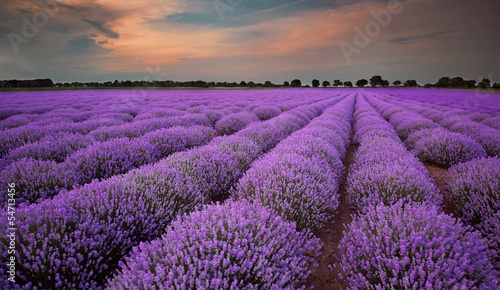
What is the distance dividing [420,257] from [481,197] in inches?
75.0

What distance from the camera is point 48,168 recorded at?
305 centimetres

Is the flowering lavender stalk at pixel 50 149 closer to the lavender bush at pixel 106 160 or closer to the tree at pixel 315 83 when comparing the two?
the lavender bush at pixel 106 160

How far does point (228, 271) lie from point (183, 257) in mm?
304

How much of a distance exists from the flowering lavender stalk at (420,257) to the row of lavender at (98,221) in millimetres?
1845

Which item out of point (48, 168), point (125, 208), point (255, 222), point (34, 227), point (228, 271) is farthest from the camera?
point (48, 168)

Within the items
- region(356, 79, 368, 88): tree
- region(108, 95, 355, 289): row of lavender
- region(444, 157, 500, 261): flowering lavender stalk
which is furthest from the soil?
region(356, 79, 368, 88): tree

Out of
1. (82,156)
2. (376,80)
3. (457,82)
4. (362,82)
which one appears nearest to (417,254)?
(82,156)

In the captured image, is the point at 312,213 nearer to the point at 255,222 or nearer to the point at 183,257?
the point at 255,222

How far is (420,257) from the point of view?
162 cm

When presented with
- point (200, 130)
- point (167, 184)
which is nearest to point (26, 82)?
point (200, 130)

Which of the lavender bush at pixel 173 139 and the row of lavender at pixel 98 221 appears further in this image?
the lavender bush at pixel 173 139

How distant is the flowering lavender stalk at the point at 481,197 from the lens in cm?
243

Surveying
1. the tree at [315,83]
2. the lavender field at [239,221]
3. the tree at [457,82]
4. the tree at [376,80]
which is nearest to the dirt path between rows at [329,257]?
the lavender field at [239,221]

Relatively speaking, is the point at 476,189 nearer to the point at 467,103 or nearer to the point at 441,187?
the point at 441,187
